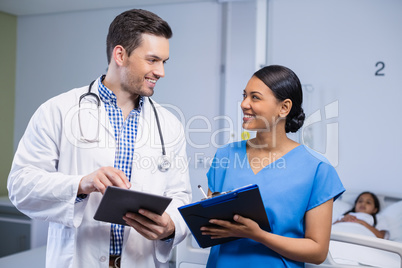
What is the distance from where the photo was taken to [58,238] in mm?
1099

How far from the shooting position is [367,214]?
2.64 m

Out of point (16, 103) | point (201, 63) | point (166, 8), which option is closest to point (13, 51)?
point (16, 103)

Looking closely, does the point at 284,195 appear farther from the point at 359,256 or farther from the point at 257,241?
the point at 359,256

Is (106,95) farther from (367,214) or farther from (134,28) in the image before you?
(367,214)

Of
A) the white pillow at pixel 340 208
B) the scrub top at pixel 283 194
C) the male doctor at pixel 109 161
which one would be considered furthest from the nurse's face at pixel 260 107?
the white pillow at pixel 340 208

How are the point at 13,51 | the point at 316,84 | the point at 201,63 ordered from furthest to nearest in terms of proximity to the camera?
the point at 13,51 → the point at 201,63 → the point at 316,84

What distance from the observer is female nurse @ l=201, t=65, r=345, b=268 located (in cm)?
103

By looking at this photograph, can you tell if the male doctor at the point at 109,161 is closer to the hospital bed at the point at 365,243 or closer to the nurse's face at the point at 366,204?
the hospital bed at the point at 365,243

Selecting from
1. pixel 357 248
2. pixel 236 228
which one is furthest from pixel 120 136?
pixel 357 248

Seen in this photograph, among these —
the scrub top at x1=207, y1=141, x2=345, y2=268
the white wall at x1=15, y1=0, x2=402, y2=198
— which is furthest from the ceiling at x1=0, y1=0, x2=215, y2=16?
the scrub top at x1=207, y1=141, x2=345, y2=268

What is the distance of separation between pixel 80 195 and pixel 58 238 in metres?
0.14

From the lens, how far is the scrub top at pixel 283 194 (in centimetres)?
106

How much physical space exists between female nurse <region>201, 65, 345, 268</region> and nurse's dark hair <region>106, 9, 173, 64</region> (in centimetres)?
33

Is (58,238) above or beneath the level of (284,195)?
beneath
